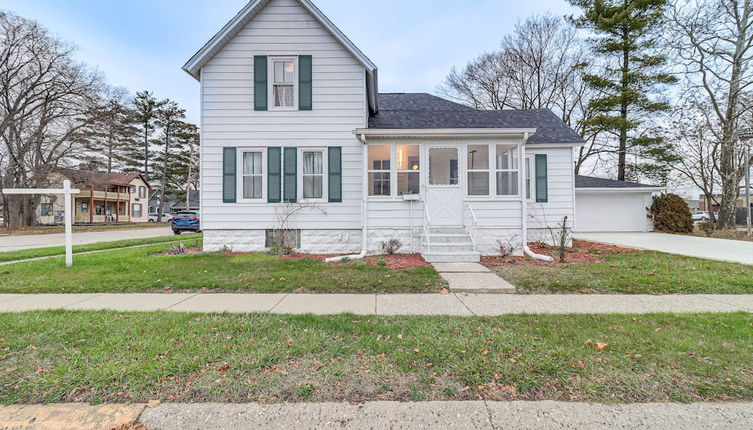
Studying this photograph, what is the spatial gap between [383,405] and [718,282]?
6.76m

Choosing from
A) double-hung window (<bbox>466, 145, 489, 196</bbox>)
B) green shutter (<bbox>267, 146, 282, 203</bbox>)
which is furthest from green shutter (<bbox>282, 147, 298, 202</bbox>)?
double-hung window (<bbox>466, 145, 489, 196</bbox>)

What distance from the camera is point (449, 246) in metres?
8.30

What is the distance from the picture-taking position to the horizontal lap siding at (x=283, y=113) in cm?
924

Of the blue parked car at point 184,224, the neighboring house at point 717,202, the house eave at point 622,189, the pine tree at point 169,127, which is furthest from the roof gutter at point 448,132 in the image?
the pine tree at point 169,127

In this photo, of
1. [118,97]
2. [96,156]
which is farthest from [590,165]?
[96,156]

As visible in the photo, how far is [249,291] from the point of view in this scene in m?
5.24

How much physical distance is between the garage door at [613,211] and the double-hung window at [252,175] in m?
15.8

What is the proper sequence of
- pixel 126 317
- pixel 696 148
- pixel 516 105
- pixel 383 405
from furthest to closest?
pixel 516 105 → pixel 696 148 → pixel 126 317 → pixel 383 405

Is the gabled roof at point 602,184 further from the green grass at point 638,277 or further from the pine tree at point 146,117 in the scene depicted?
the pine tree at point 146,117

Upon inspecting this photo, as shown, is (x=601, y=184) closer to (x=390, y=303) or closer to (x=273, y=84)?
(x=273, y=84)

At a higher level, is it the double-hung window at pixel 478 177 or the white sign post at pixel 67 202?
the double-hung window at pixel 478 177

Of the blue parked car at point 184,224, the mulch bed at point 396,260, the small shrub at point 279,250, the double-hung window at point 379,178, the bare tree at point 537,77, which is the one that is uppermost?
the bare tree at point 537,77

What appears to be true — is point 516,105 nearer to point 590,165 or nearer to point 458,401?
point 590,165

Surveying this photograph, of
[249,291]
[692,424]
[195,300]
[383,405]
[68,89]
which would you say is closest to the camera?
[692,424]
